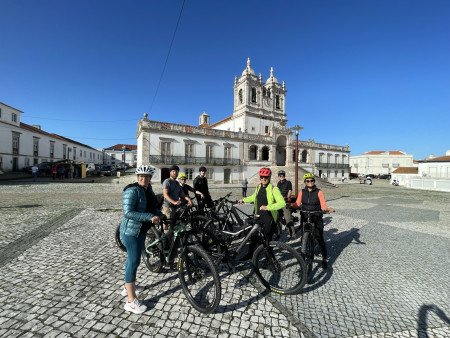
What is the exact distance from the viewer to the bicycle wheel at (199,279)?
273 centimetres

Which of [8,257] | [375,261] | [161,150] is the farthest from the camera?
[161,150]

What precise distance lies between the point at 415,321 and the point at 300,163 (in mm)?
40256

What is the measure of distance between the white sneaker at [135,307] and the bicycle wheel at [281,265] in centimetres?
160

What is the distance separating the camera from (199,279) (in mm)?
3072

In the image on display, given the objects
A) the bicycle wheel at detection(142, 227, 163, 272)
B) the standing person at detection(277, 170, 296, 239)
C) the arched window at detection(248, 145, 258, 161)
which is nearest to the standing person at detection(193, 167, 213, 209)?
the standing person at detection(277, 170, 296, 239)

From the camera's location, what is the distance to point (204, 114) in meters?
51.9

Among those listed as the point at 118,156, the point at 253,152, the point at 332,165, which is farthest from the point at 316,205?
the point at 118,156

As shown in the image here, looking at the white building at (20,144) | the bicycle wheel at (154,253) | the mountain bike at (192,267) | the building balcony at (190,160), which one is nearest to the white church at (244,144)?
the building balcony at (190,160)

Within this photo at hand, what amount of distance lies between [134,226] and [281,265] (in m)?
2.24

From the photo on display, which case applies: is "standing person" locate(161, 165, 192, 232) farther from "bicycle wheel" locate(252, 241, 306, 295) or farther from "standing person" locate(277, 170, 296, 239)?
"standing person" locate(277, 170, 296, 239)

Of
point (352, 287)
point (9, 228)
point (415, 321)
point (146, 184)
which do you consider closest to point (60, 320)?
point (146, 184)

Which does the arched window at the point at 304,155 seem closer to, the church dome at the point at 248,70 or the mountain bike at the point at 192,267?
the church dome at the point at 248,70

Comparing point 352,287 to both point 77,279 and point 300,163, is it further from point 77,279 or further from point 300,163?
point 300,163

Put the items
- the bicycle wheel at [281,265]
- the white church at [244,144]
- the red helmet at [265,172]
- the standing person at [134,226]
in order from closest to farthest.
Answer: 1. the standing person at [134,226]
2. the bicycle wheel at [281,265]
3. the red helmet at [265,172]
4. the white church at [244,144]
